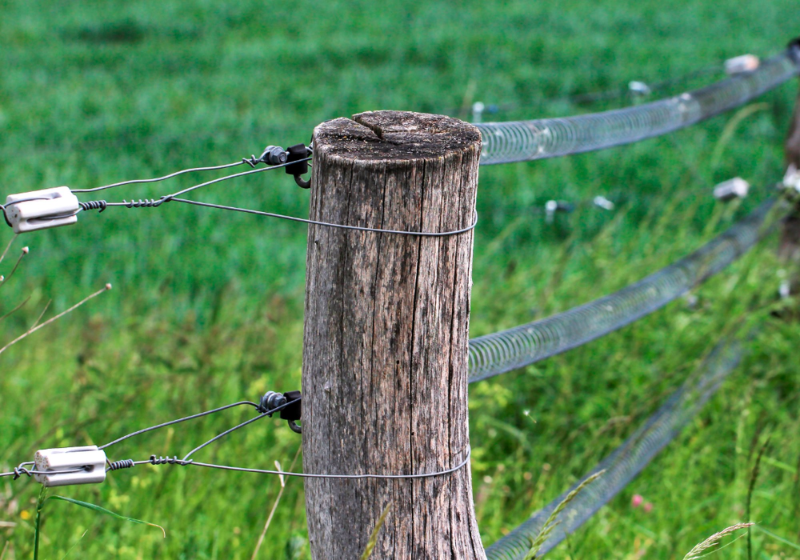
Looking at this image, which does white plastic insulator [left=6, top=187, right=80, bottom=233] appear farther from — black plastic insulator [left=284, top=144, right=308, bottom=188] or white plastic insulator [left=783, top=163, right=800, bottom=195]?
white plastic insulator [left=783, top=163, right=800, bottom=195]

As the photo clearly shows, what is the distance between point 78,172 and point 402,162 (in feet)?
18.3

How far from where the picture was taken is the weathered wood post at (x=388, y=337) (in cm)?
117

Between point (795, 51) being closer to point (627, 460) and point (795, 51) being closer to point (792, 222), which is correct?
point (792, 222)

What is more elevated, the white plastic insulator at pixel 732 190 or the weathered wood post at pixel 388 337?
Result: the weathered wood post at pixel 388 337

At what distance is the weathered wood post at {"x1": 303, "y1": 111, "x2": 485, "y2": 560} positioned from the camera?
1.17m

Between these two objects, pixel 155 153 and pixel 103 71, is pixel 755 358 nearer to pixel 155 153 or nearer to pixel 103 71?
pixel 155 153

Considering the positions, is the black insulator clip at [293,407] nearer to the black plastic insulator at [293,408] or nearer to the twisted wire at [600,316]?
the black plastic insulator at [293,408]

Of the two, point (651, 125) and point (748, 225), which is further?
point (748, 225)

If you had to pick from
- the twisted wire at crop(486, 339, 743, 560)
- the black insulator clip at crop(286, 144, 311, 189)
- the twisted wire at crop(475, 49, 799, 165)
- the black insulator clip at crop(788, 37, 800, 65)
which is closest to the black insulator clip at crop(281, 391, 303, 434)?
the black insulator clip at crop(286, 144, 311, 189)

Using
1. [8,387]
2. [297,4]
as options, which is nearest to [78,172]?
Result: [8,387]

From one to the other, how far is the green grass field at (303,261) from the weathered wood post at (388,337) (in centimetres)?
41

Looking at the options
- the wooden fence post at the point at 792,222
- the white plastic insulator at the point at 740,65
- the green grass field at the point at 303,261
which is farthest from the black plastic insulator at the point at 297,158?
the wooden fence post at the point at 792,222

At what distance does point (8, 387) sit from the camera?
3178mm

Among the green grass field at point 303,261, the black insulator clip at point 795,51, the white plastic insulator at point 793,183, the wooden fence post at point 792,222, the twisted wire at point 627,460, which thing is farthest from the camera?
the black insulator clip at point 795,51
